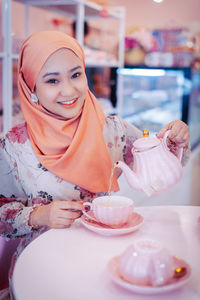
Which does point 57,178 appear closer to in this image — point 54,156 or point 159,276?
point 54,156

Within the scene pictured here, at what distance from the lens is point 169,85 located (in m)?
2.73

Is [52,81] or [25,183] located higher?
[52,81]

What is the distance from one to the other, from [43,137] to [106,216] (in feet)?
1.18

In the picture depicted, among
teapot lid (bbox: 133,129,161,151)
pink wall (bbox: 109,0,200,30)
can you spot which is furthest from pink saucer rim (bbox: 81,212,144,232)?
pink wall (bbox: 109,0,200,30)

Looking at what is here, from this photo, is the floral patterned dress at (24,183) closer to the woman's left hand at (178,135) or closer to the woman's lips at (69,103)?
the woman's lips at (69,103)

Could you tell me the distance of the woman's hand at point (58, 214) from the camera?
0.98 meters

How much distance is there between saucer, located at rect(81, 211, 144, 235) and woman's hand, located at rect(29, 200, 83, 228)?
0.03m

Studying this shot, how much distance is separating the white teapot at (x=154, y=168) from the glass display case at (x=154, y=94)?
1.49 meters

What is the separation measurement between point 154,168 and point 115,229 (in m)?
0.18

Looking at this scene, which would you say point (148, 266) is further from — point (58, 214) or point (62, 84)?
point (62, 84)

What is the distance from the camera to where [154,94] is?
9.34 ft

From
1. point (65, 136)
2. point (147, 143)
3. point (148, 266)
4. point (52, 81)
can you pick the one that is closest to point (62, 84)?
point (52, 81)

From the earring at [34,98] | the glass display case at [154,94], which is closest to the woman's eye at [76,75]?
the earring at [34,98]

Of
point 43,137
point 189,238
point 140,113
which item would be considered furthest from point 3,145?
point 140,113
